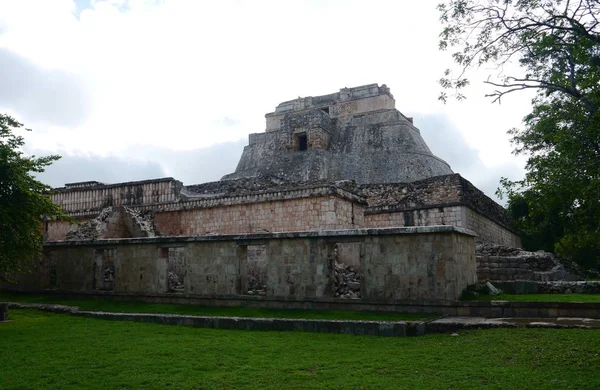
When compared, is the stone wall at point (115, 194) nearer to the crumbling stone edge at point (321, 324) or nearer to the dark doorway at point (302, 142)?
the crumbling stone edge at point (321, 324)

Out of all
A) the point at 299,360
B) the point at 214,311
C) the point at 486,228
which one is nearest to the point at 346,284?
the point at 214,311

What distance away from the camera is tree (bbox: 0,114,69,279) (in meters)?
10.5

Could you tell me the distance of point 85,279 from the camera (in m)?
14.8

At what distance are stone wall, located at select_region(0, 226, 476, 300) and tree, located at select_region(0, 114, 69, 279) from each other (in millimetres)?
2983

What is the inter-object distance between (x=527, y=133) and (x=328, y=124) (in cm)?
2047

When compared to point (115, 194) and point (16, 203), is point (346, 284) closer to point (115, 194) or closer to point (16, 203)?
point (16, 203)

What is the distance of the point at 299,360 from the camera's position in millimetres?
6969

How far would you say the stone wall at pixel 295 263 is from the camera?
407 inches

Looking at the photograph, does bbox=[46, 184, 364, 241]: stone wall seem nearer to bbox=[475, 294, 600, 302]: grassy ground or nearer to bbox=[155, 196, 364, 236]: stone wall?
bbox=[155, 196, 364, 236]: stone wall

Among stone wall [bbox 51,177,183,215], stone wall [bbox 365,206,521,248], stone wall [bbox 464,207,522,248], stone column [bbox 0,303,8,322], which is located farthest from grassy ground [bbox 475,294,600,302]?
stone wall [bbox 51,177,183,215]

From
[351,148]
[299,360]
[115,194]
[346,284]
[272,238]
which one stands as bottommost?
[299,360]

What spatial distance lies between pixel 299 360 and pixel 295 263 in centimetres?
476

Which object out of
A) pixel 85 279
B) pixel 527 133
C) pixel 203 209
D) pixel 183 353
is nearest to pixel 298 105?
pixel 527 133

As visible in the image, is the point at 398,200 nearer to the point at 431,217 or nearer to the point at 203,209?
the point at 431,217
